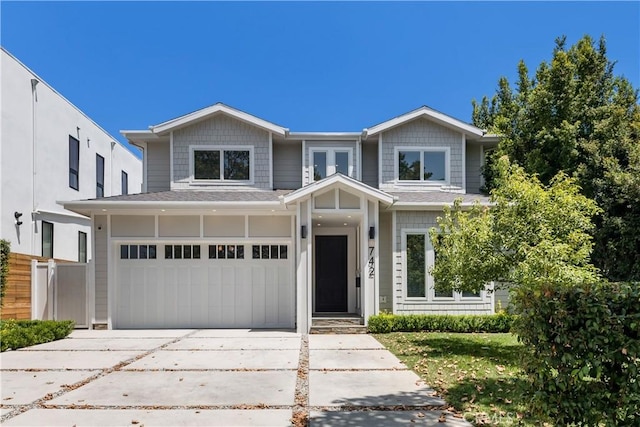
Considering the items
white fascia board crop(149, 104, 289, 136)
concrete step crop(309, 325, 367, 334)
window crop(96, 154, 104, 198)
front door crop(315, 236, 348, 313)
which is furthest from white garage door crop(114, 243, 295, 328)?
window crop(96, 154, 104, 198)

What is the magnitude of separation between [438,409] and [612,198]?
12005 millimetres

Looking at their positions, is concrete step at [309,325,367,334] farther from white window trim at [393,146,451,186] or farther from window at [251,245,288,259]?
white window trim at [393,146,451,186]

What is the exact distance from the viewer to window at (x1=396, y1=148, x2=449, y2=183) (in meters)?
14.7

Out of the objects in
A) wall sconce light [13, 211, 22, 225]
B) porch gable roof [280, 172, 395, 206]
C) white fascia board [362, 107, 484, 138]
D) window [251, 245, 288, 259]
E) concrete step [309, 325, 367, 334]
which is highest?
white fascia board [362, 107, 484, 138]

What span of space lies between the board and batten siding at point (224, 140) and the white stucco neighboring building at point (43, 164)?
4106 millimetres

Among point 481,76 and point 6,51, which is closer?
point 6,51

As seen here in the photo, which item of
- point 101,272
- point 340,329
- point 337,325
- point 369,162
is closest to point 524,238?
point 340,329

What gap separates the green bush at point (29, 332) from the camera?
30.8 feet

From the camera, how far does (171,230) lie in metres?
12.7

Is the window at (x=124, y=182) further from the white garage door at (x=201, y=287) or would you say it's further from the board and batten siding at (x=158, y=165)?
the white garage door at (x=201, y=287)

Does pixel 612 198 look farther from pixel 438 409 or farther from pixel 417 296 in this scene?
pixel 438 409

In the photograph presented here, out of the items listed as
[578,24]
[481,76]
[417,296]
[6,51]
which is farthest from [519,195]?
[481,76]

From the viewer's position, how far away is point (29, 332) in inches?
392

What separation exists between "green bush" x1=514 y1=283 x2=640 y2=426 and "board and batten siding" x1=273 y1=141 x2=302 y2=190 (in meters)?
11.8
